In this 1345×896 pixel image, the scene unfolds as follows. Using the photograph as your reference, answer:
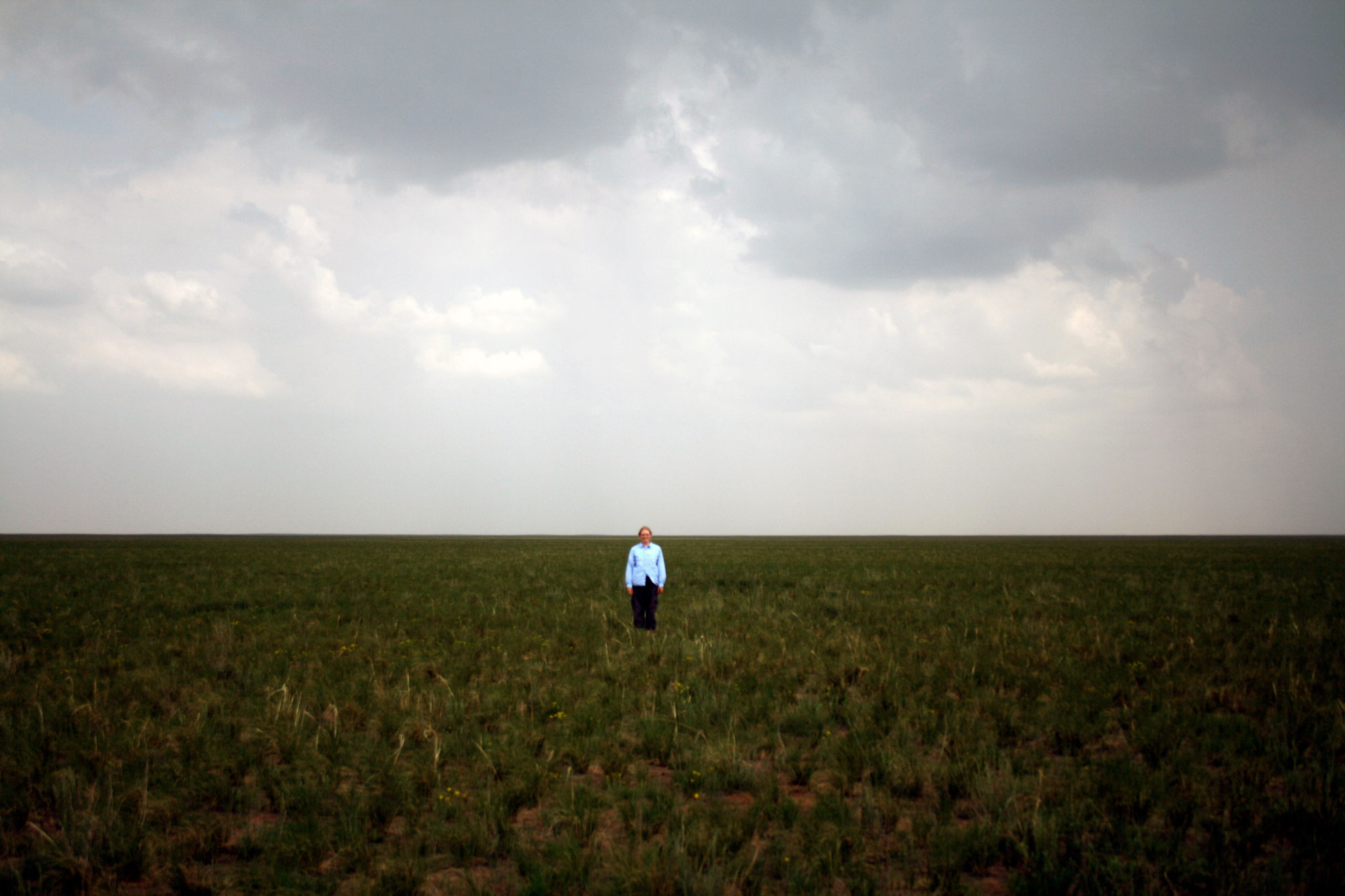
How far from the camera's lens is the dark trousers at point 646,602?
1377cm

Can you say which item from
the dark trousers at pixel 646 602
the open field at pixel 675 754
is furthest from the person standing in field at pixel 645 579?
Result: the open field at pixel 675 754

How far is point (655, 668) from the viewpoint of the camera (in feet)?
35.3

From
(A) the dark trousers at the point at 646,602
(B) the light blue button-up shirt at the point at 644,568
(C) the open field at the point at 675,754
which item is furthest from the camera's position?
(A) the dark trousers at the point at 646,602

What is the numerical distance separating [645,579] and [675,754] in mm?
6359

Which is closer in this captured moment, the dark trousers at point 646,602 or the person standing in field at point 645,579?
the person standing in field at point 645,579

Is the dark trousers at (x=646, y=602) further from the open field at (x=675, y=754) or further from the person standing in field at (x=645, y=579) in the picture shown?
the open field at (x=675, y=754)

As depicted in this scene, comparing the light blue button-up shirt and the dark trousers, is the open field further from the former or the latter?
the light blue button-up shirt

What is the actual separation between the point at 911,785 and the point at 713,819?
2.01 m

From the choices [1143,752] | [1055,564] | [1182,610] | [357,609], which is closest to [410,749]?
[1143,752]

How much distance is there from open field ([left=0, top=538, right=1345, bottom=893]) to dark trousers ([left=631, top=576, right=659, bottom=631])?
673mm

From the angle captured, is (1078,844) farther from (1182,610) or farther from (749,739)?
(1182,610)

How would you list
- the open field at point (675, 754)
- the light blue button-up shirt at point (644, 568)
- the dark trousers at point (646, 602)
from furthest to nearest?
1. the dark trousers at point (646, 602)
2. the light blue button-up shirt at point (644, 568)
3. the open field at point (675, 754)

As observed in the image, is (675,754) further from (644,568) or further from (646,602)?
(646,602)

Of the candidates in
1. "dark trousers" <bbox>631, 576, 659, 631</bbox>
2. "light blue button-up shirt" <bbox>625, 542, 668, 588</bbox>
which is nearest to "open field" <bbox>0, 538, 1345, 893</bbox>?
"dark trousers" <bbox>631, 576, 659, 631</bbox>
